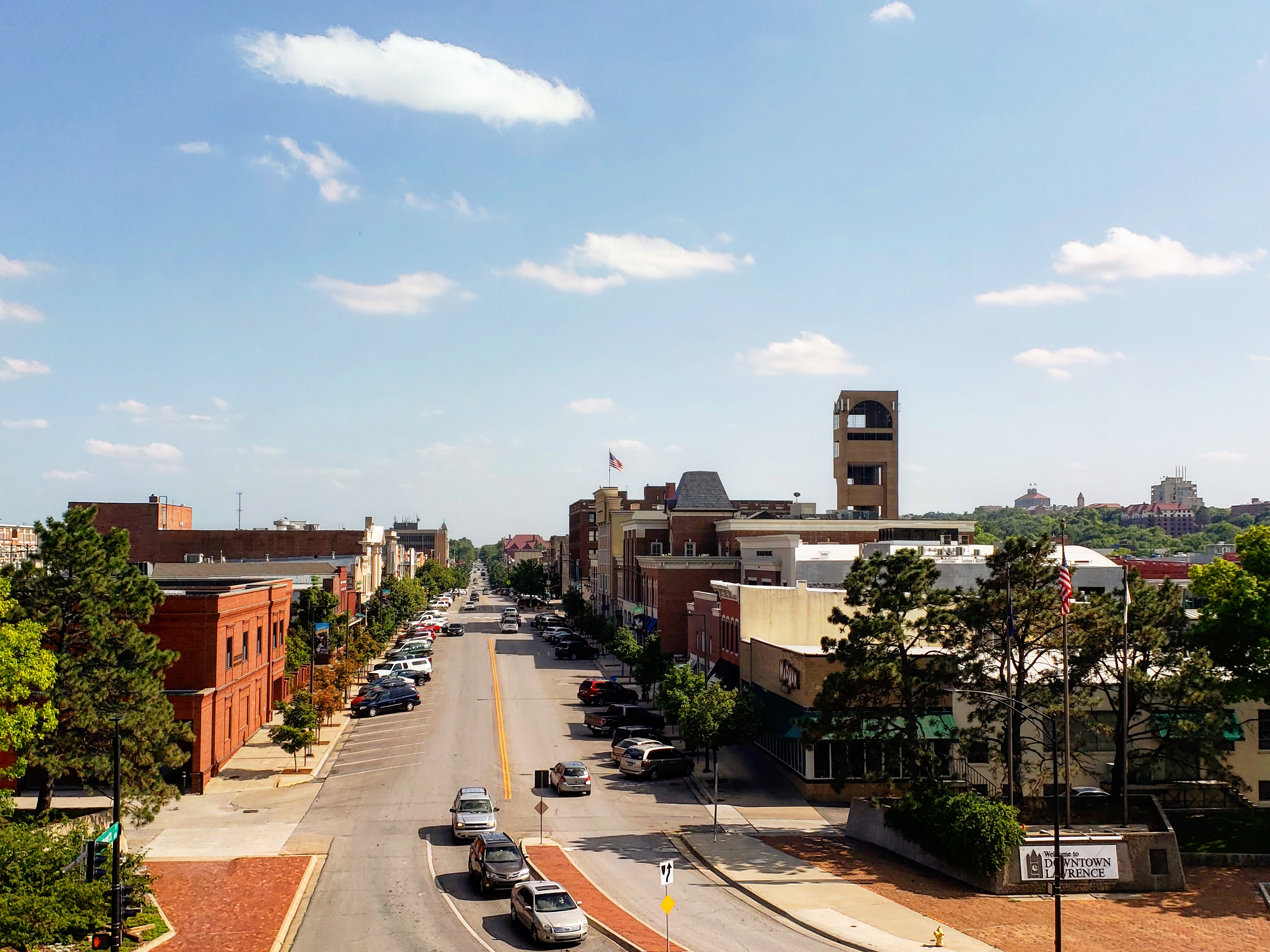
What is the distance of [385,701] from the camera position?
65.9 metres

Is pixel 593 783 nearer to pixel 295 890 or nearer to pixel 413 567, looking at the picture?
pixel 295 890

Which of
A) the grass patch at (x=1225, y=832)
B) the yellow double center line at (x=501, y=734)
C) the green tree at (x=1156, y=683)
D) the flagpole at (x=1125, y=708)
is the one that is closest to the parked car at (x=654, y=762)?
the yellow double center line at (x=501, y=734)

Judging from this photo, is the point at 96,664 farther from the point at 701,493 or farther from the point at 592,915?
the point at 701,493

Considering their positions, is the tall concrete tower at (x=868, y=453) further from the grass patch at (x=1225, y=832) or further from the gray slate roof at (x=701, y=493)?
the grass patch at (x=1225, y=832)

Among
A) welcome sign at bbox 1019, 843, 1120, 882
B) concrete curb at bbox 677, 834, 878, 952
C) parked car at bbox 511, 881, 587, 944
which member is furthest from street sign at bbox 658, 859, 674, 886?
welcome sign at bbox 1019, 843, 1120, 882

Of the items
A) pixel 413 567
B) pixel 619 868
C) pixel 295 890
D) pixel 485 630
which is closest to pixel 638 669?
pixel 619 868

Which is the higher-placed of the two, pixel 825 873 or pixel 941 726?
pixel 941 726

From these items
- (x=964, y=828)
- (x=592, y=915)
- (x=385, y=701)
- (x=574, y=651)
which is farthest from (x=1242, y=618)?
(x=574, y=651)

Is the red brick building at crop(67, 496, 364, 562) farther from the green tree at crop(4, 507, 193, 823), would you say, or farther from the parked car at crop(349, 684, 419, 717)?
the green tree at crop(4, 507, 193, 823)

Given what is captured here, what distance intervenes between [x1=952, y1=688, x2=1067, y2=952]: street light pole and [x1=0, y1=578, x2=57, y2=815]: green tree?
27259 mm

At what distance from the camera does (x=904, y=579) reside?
1588 inches

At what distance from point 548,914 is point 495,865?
185 inches

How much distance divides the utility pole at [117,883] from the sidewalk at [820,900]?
56.4ft

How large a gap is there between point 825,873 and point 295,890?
54.3 ft
